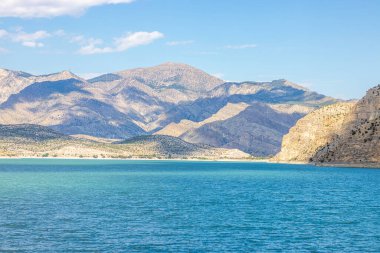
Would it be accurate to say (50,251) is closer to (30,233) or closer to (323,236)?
(30,233)

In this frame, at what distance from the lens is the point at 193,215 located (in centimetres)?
9638

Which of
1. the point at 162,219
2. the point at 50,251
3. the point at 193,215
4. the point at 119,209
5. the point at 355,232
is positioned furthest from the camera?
the point at 119,209

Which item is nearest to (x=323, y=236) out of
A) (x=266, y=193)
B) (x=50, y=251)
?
(x=50, y=251)

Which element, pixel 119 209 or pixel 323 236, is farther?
pixel 119 209

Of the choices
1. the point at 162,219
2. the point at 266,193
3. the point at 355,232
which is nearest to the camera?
the point at 355,232

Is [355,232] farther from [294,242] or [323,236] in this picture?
Result: [294,242]

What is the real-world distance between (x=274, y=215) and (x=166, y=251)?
110 feet

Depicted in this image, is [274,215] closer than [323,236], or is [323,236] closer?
[323,236]

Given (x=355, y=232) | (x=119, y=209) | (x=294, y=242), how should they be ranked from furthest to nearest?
(x=119, y=209) → (x=355, y=232) → (x=294, y=242)

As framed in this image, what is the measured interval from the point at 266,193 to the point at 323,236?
64.8m

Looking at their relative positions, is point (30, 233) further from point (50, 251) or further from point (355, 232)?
point (355, 232)

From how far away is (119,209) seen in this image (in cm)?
10262

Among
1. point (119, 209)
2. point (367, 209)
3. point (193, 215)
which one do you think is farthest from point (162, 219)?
point (367, 209)

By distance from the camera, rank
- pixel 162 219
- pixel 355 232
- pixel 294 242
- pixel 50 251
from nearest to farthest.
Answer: pixel 50 251, pixel 294 242, pixel 355 232, pixel 162 219
